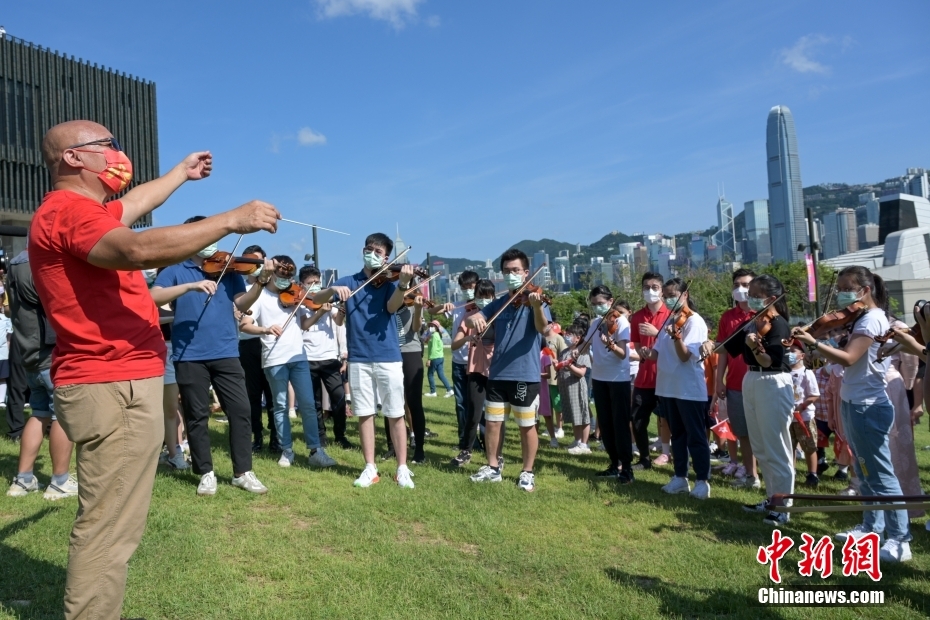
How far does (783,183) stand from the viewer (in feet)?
511

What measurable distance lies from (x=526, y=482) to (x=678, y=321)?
2.03 m

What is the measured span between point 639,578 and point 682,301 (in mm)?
3011

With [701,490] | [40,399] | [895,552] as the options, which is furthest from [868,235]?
[40,399]

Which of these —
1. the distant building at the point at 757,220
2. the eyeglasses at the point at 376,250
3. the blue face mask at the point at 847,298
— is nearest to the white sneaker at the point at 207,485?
the eyeglasses at the point at 376,250

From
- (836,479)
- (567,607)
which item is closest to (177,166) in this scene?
(567,607)

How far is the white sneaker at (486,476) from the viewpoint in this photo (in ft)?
20.1

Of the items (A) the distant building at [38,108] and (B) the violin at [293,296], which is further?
(A) the distant building at [38,108]

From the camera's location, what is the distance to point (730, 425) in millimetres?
6574

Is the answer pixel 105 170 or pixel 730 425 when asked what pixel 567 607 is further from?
pixel 730 425

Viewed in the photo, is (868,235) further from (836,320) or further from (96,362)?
(96,362)

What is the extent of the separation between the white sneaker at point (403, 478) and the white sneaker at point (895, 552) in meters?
3.60

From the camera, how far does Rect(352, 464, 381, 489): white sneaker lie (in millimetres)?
5849

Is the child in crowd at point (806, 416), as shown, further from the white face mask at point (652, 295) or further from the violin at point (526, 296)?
the violin at point (526, 296)

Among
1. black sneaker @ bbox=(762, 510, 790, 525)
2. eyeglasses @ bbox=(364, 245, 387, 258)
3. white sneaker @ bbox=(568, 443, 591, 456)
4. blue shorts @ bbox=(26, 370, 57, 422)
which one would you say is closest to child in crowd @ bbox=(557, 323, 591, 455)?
white sneaker @ bbox=(568, 443, 591, 456)
